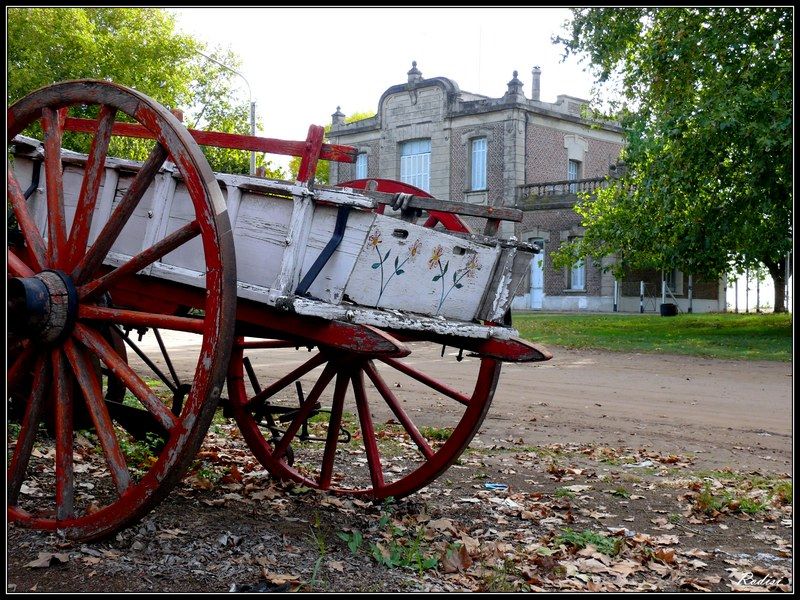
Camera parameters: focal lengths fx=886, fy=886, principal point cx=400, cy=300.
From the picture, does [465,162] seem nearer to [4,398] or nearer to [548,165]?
[548,165]

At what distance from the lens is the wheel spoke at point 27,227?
4270 millimetres

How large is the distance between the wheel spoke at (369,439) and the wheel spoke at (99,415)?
63.8 inches

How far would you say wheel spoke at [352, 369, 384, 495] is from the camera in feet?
17.0

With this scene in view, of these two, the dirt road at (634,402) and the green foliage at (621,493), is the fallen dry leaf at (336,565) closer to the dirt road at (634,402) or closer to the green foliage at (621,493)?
the green foliage at (621,493)

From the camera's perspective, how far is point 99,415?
4.03 m

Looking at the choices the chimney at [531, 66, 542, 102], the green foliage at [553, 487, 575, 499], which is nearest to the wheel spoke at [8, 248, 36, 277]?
the green foliage at [553, 487, 575, 499]

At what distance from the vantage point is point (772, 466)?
6.90 meters

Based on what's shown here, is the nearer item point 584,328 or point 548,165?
point 584,328

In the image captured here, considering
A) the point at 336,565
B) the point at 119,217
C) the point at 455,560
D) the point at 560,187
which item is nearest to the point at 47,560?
the point at 336,565

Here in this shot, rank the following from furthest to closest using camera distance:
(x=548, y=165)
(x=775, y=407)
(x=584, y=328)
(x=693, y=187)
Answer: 1. (x=548, y=165)
2. (x=584, y=328)
3. (x=693, y=187)
4. (x=775, y=407)

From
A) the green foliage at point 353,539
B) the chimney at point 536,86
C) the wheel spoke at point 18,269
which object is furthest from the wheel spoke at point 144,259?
the chimney at point 536,86

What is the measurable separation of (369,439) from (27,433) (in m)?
1.92

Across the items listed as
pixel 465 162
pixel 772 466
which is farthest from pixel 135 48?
pixel 772 466

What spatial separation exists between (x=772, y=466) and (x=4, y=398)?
18.3 ft
